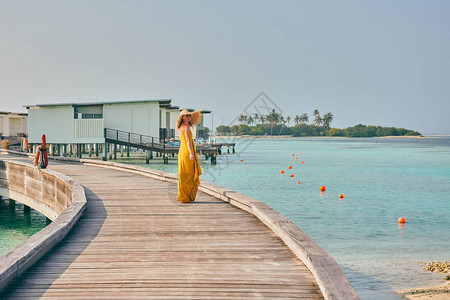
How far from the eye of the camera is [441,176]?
4100 centimetres

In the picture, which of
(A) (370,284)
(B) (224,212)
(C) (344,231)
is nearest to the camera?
(B) (224,212)

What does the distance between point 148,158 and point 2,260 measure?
126ft

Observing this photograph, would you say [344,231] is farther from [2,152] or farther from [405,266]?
[2,152]

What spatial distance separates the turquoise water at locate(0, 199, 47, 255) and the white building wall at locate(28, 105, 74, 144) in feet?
59.4

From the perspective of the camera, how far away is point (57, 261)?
18.4 feet

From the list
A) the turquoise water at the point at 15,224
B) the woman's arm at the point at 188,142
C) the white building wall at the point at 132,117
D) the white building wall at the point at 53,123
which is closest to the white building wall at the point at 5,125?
the white building wall at the point at 53,123

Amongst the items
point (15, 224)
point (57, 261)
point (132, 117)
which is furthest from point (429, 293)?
point (132, 117)

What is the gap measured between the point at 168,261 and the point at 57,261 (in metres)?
1.32

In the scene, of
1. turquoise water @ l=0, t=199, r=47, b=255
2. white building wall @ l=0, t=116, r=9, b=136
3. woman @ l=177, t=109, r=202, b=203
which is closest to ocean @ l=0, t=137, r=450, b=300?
turquoise water @ l=0, t=199, r=47, b=255

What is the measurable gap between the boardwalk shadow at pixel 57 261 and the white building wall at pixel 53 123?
32899mm

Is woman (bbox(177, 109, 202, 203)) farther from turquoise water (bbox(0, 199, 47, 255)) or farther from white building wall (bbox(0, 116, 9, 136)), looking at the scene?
white building wall (bbox(0, 116, 9, 136))

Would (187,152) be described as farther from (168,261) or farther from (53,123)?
(53,123)

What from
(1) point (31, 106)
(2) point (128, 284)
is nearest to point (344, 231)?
(2) point (128, 284)

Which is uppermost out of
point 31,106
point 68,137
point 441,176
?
point 31,106
